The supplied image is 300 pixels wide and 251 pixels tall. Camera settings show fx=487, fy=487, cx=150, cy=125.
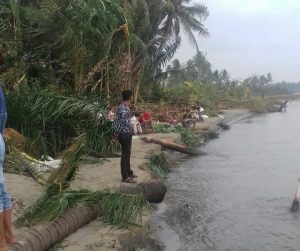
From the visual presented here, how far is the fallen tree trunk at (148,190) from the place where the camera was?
322 inches

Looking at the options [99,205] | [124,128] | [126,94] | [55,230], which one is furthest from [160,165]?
[55,230]

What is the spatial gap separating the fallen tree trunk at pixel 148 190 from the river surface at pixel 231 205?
0.42m

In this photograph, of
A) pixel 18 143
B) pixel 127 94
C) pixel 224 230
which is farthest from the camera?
pixel 18 143

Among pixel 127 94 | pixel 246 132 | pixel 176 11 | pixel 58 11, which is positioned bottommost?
pixel 246 132

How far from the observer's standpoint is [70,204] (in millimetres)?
6496

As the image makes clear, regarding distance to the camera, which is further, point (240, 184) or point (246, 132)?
point (246, 132)

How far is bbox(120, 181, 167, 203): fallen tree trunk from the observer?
322 inches

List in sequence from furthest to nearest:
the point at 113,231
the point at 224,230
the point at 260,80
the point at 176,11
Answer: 1. the point at 260,80
2. the point at 176,11
3. the point at 224,230
4. the point at 113,231

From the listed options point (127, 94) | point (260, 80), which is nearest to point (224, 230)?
point (127, 94)

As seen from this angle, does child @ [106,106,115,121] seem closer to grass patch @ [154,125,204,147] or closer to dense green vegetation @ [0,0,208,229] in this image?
dense green vegetation @ [0,0,208,229]

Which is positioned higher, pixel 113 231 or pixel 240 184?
pixel 113 231

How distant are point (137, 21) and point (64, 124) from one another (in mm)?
16648

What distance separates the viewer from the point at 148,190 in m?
8.50

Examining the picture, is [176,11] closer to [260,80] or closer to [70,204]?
[70,204]
